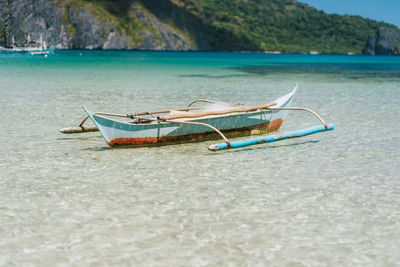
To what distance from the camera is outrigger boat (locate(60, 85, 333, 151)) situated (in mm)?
10555

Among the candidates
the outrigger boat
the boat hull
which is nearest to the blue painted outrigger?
the outrigger boat

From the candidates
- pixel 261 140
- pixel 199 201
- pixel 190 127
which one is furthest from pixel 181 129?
pixel 199 201

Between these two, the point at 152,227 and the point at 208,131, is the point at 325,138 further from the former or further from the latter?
the point at 152,227

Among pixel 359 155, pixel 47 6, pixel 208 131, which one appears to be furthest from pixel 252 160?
pixel 47 6

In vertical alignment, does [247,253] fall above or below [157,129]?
below

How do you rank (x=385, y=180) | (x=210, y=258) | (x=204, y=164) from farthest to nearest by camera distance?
1. (x=204, y=164)
2. (x=385, y=180)
3. (x=210, y=258)

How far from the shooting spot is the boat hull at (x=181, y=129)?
1059 cm

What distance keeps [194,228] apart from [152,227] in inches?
25.6

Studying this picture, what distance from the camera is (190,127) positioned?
11.6 metres

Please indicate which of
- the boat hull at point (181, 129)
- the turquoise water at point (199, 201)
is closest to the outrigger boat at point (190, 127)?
the boat hull at point (181, 129)

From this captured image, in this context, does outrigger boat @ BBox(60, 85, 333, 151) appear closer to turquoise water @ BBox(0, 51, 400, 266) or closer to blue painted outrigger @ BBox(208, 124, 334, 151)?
blue painted outrigger @ BBox(208, 124, 334, 151)

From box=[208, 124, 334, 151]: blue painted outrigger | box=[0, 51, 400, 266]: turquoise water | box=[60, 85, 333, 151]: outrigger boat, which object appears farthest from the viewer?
box=[60, 85, 333, 151]: outrigger boat

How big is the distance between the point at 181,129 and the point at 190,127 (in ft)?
0.97

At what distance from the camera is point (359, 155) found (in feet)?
35.9
